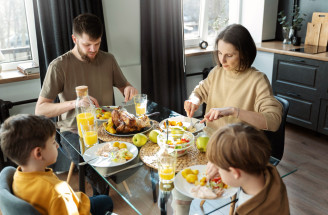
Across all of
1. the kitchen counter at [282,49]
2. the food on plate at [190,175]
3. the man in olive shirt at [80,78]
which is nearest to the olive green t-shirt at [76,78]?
the man in olive shirt at [80,78]

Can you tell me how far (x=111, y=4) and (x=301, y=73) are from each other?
2.11 meters

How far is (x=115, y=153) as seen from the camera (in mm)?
1547

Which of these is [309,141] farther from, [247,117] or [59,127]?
[59,127]

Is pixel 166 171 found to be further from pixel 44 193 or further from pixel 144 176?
pixel 44 193

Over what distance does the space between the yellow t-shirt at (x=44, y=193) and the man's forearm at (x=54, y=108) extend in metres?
0.77

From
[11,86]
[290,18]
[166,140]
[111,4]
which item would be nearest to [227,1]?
[290,18]

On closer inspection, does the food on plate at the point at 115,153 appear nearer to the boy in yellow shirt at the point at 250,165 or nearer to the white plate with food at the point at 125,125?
the white plate with food at the point at 125,125

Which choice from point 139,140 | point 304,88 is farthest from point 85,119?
point 304,88

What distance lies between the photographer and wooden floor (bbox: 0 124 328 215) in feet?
7.71

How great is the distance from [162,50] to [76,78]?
4.11 ft

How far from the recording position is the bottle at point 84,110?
172 centimetres

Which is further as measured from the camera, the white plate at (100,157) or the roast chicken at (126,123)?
the roast chicken at (126,123)

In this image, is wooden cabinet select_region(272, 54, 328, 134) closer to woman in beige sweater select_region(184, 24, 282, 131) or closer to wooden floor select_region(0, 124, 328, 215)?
wooden floor select_region(0, 124, 328, 215)

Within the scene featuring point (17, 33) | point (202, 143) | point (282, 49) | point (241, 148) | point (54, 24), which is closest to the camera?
point (241, 148)
